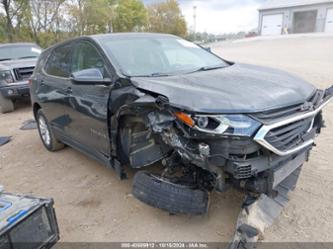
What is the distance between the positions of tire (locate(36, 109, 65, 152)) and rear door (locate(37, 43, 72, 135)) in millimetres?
258

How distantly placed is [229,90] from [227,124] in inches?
15.1

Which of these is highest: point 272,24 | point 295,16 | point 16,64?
point 295,16

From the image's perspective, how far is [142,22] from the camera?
37.4 metres

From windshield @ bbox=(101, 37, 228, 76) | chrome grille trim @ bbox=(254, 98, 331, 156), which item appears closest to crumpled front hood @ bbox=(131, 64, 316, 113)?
chrome grille trim @ bbox=(254, 98, 331, 156)

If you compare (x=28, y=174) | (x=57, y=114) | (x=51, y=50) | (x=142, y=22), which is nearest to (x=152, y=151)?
(x=57, y=114)

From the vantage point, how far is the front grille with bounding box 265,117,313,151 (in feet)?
7.45

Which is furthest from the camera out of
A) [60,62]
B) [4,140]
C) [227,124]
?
[4,140]

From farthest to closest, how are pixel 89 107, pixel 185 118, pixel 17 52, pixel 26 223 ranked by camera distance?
pixel 17 52
pixel 89 107
pixel 185 118
pixel 26 223

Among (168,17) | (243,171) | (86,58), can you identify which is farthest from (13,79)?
(168,17)

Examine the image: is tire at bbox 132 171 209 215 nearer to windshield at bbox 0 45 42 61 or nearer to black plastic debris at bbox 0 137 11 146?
black plastic debris at bbox 0 137 11 146

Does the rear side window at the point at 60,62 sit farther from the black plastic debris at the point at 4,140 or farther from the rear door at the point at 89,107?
the black plastic debris at the point at 4,140

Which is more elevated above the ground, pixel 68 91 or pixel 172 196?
pixel 68 91

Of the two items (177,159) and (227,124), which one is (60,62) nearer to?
(177,159)

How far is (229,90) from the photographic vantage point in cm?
246
